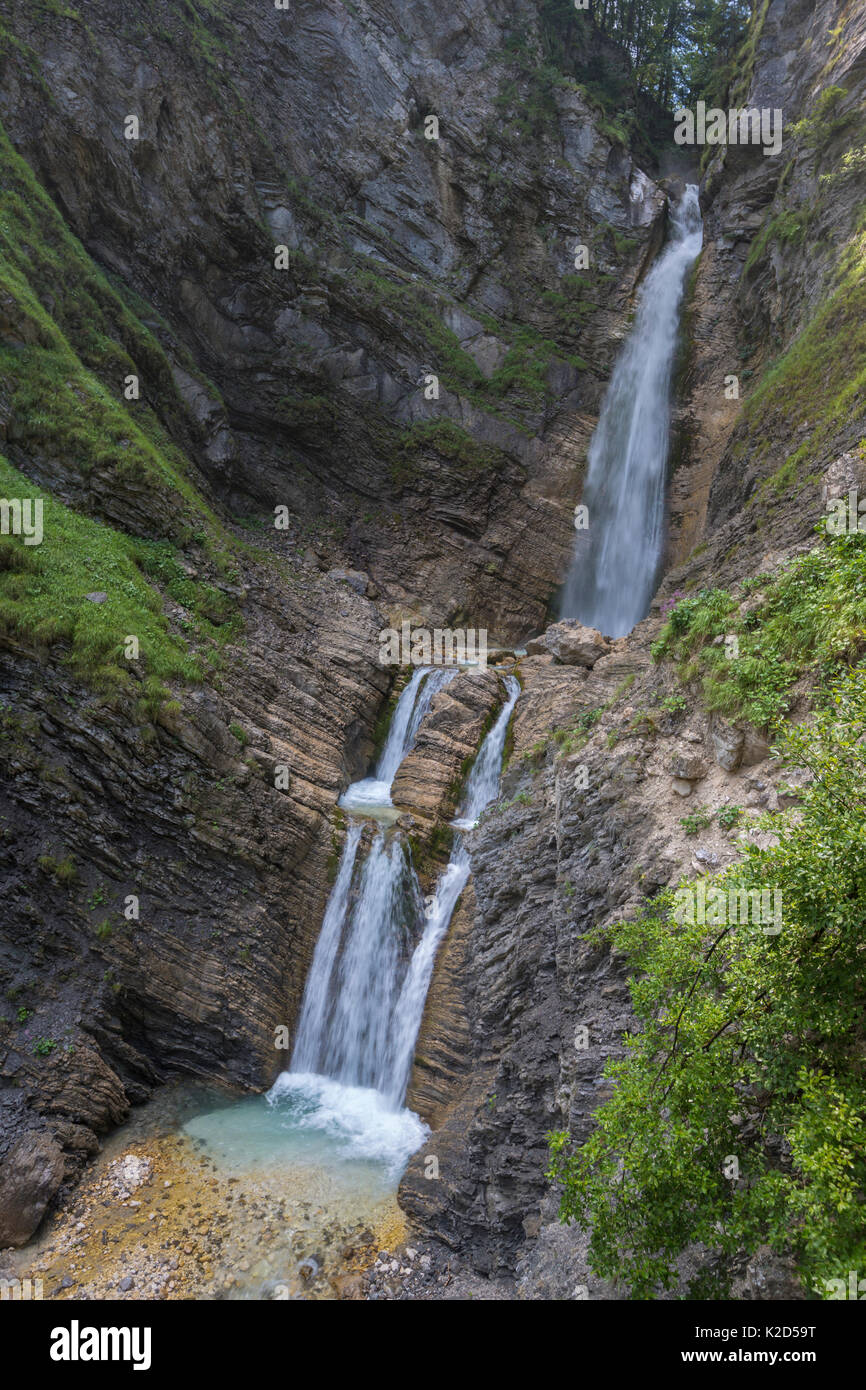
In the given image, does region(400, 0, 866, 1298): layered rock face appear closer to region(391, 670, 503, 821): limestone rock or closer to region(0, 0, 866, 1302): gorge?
region(0, 0, 866, 1302): gorge

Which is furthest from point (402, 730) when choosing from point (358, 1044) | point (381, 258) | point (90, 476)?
point (381, 258)

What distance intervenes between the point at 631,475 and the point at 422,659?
1156 centimetres

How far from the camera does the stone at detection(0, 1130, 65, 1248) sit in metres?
9.17

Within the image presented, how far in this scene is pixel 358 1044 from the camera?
13.1m

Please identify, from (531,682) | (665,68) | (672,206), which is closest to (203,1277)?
(531,682)

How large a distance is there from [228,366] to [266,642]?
12.8 metres

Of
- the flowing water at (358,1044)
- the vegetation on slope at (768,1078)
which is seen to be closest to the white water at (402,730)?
the flowing water at (358,1044)

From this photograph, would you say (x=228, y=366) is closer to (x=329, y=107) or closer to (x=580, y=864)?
(x=329, y=107)

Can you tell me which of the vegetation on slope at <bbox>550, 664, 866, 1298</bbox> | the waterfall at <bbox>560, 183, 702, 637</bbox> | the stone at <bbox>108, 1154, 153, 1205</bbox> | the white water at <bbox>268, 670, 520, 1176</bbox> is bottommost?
the stone at <bbox>108, 1154, 153, 1205</bbox>

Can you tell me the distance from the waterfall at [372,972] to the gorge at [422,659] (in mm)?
73

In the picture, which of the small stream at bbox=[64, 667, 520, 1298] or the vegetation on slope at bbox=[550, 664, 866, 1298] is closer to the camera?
the vegetation on slope at bbox=[550, 664, 866, 1298]

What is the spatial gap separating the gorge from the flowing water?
78mm

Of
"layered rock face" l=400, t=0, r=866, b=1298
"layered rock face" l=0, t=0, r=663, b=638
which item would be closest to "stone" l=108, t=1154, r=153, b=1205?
"layered rock face" l=400, t=0, r=866, b=1298

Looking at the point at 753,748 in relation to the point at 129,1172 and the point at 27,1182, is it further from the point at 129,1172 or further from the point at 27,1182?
the point at 27,1182
